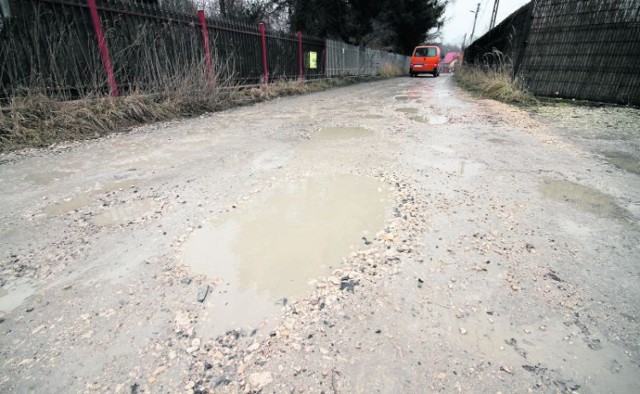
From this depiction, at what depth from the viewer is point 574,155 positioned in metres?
3.21

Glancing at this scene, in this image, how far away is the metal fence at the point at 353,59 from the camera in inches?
535

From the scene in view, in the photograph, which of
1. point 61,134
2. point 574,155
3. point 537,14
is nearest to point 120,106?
point 61,134

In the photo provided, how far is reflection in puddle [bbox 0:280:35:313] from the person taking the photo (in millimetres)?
1299

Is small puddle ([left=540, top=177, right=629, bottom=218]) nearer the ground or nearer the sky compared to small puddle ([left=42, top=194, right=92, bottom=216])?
nearer the sky

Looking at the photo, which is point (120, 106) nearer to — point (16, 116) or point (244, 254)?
point (16, 116)

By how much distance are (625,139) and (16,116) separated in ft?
23.8

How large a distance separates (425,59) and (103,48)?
695 inches

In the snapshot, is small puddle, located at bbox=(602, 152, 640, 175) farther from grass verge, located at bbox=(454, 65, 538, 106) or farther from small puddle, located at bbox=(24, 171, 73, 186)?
small puddle, located at bbox=(24, 171, 73, 186)

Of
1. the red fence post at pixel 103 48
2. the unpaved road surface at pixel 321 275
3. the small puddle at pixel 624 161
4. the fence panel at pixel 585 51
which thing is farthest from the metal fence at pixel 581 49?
the red fence post at pixel 103 48

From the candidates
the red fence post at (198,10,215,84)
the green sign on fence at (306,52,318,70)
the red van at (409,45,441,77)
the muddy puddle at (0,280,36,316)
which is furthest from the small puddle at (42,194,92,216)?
the red van at (409,45,441,77)

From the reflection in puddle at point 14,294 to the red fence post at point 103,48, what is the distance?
449 centimetres

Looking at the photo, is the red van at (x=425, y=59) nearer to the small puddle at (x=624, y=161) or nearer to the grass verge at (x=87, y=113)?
the grass verge at (x=87, y=113)

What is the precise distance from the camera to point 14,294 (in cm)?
136

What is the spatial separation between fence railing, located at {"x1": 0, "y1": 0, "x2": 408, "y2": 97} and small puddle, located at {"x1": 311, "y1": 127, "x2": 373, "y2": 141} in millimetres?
3178
